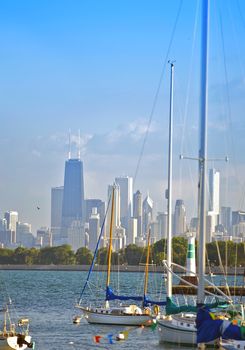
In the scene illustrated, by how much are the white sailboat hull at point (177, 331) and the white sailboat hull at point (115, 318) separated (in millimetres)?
11146

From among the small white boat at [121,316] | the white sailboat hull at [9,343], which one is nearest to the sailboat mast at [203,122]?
the white sailboat hull at [9,343]

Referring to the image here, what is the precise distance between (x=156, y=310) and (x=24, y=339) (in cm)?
1972

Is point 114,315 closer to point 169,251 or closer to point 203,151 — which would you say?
point 169,251

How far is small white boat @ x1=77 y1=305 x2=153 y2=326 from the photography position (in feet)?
201

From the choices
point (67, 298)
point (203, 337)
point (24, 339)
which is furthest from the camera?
point (67, 298)

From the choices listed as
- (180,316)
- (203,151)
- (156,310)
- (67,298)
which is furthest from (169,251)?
(67,298)

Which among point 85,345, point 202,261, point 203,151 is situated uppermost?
point 203,151

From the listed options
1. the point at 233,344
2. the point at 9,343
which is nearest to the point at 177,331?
the point at 9,343

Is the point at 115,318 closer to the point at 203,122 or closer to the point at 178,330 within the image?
the point at 178,330

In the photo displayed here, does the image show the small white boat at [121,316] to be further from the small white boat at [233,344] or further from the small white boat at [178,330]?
the small white boat at [233,344]

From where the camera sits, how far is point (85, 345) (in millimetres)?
51281

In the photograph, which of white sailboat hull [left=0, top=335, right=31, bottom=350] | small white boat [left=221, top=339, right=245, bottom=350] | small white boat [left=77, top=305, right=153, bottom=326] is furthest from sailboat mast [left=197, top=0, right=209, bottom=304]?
small white boat [left=77, top=305, right=153, bottom=326]

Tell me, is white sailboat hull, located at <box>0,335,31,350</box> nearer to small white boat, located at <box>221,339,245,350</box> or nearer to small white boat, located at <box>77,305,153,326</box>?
small white boat, located at <box>221,339,245,350</box>

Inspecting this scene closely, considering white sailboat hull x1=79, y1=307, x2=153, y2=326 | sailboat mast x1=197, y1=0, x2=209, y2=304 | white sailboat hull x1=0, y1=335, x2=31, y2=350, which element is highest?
sailboat mast x1=197, y1=0, x2=209, y2=304
